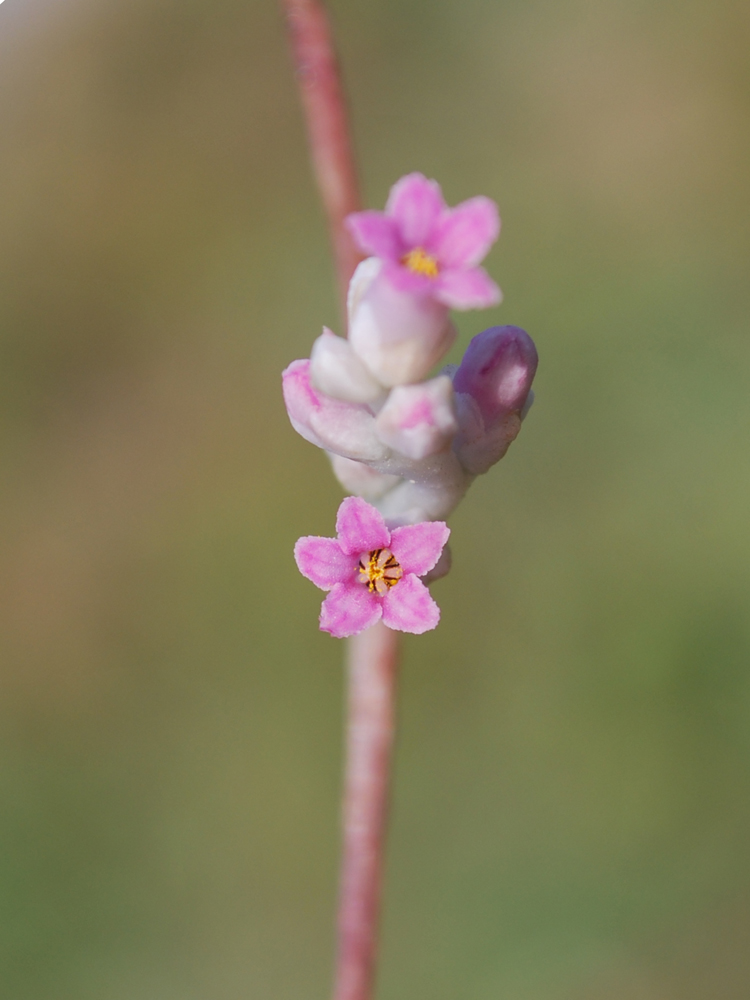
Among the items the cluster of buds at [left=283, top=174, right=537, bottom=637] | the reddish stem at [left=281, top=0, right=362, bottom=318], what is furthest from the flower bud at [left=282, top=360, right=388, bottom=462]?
the reddish stem at [left=281, top=0, right=362, bottom=318]

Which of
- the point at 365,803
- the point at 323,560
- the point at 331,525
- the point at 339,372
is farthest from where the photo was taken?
the point at 331,525

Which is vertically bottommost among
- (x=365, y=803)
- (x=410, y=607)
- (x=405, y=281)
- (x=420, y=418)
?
(x=365, y=803)

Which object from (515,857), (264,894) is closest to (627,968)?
(515,857)

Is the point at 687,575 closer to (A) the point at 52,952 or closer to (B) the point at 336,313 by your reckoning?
(B) the point at 336,313

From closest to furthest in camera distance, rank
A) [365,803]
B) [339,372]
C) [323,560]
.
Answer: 1. [339,372]
2. [323,560]
3. [365,803]

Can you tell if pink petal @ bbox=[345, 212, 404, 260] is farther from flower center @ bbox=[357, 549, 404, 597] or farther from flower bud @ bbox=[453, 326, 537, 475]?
flower center @ bbox=[357, 549, 404, 597]

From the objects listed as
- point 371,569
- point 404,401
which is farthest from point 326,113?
point 371,569

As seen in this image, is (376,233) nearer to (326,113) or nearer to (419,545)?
(419,545)

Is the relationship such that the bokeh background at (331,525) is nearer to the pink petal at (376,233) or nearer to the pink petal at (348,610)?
the pink petal at (348,610)
